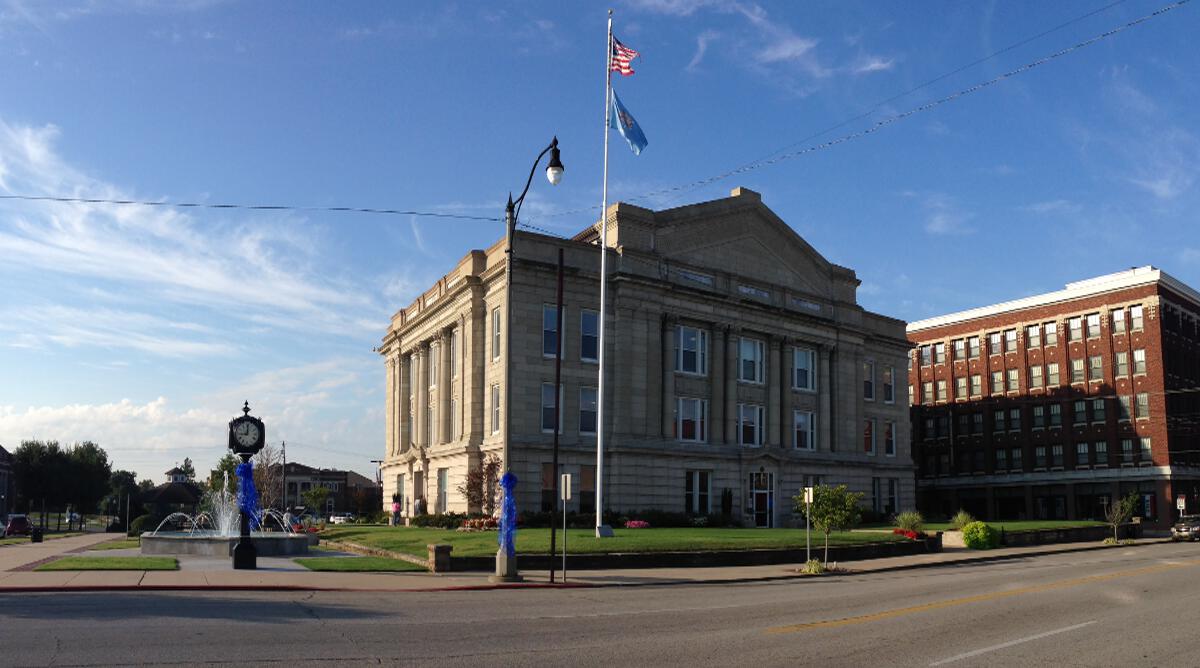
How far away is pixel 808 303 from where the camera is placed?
61.8m

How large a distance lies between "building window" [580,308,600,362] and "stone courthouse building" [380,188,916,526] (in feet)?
0.35

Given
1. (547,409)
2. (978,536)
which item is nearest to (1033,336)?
(978,536)

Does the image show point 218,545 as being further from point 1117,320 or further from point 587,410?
point 1117,320

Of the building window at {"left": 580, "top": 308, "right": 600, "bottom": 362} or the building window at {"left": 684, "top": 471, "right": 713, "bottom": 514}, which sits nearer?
the building window at {"left": 580, "top": 308, "right": 600, "bottom": 362}

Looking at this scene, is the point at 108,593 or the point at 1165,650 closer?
the point at 1165,650

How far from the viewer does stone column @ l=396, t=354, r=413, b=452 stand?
6638cm

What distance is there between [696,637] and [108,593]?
12764 mm

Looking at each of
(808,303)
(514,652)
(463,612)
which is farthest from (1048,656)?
(808,303)

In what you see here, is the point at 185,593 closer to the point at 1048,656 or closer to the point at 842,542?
the point at 1048,656

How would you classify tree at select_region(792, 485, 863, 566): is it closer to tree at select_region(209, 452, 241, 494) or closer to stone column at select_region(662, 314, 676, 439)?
stone column at select_region(662, 314, 676, 439)

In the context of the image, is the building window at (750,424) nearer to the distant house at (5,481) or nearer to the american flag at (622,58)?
the american flag at (622,58)

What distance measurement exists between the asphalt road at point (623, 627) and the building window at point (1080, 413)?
6384 cm

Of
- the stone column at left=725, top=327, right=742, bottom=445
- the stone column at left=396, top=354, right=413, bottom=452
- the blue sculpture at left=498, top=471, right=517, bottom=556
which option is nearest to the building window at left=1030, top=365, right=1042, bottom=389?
A: the stone column at left=725, top=327, right=742, bottom=445

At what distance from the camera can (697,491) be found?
176ft
